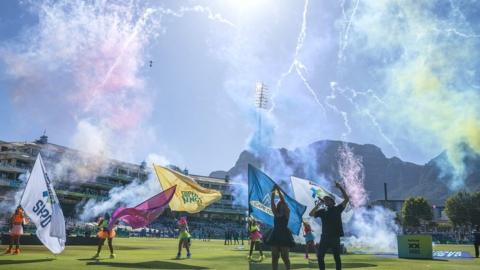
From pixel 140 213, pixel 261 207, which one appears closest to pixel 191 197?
pixel 140 213

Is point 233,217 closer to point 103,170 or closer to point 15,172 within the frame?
point 103,170

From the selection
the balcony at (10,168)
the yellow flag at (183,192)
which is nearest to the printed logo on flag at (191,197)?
the yellow flag at (183,192)

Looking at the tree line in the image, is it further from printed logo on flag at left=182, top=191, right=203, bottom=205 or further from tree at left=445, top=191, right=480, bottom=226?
printed logo on flag at left=182, top=191, right=203, bottom=205

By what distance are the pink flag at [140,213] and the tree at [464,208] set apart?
93.1 meters

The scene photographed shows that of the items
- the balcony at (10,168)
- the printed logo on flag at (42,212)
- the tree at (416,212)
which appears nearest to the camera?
the printed logo on flag at (42,212)

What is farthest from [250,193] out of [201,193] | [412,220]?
[412,220]

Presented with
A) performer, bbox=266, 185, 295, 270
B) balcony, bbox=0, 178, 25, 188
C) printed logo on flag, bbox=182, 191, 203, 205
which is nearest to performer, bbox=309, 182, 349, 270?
performer, bbox=266, 185, 295, 270

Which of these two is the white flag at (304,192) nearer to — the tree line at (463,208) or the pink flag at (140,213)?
the pink flag at (140,213)

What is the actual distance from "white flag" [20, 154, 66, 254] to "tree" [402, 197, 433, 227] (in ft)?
363

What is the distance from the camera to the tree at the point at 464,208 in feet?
312

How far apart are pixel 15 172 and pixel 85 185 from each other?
1679 cm

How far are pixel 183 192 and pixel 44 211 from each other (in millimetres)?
7946

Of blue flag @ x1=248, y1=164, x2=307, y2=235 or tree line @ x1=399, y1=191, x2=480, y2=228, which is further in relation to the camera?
tree line @ x1=399, y1=191, x2=480, y2=228

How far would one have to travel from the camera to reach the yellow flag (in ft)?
76.6
